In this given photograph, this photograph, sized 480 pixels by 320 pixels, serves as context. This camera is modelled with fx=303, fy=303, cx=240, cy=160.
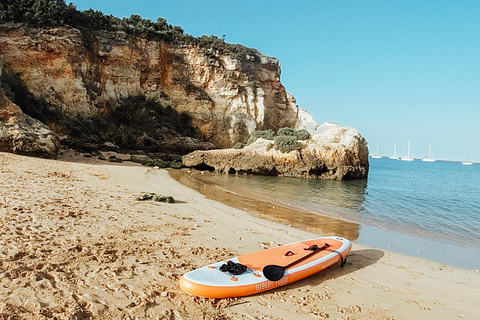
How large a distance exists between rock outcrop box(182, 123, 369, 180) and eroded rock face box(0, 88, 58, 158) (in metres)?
9.42

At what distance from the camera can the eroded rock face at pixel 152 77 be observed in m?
23.7

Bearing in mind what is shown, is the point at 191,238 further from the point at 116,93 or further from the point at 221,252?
the point at 116,93

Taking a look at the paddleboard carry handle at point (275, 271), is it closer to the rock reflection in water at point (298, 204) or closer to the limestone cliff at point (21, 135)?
the rock reflection in water at point (298, 204)

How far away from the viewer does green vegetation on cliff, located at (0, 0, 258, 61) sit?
2405 cm

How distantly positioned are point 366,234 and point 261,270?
17.0ft

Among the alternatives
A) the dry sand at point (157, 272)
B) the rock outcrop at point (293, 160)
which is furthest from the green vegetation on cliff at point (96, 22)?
the dry sand at point (157, 272)

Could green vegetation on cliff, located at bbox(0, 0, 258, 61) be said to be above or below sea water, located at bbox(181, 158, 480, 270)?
above

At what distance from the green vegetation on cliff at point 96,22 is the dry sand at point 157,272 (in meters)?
22.3

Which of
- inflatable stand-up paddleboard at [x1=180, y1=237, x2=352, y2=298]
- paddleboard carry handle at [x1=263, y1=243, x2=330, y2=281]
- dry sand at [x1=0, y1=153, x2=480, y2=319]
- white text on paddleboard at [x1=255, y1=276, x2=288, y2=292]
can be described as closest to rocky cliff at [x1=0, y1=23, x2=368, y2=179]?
dry sand at [x1=0, y1=153, x2=480, y2=319]

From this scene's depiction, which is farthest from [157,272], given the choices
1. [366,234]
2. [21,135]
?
[21,135]

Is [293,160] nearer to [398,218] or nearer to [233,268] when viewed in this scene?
[398,218]

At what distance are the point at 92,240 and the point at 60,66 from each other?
2409 centimetres

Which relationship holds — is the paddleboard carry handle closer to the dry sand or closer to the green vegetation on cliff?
the dry sand

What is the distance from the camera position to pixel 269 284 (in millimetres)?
4230
